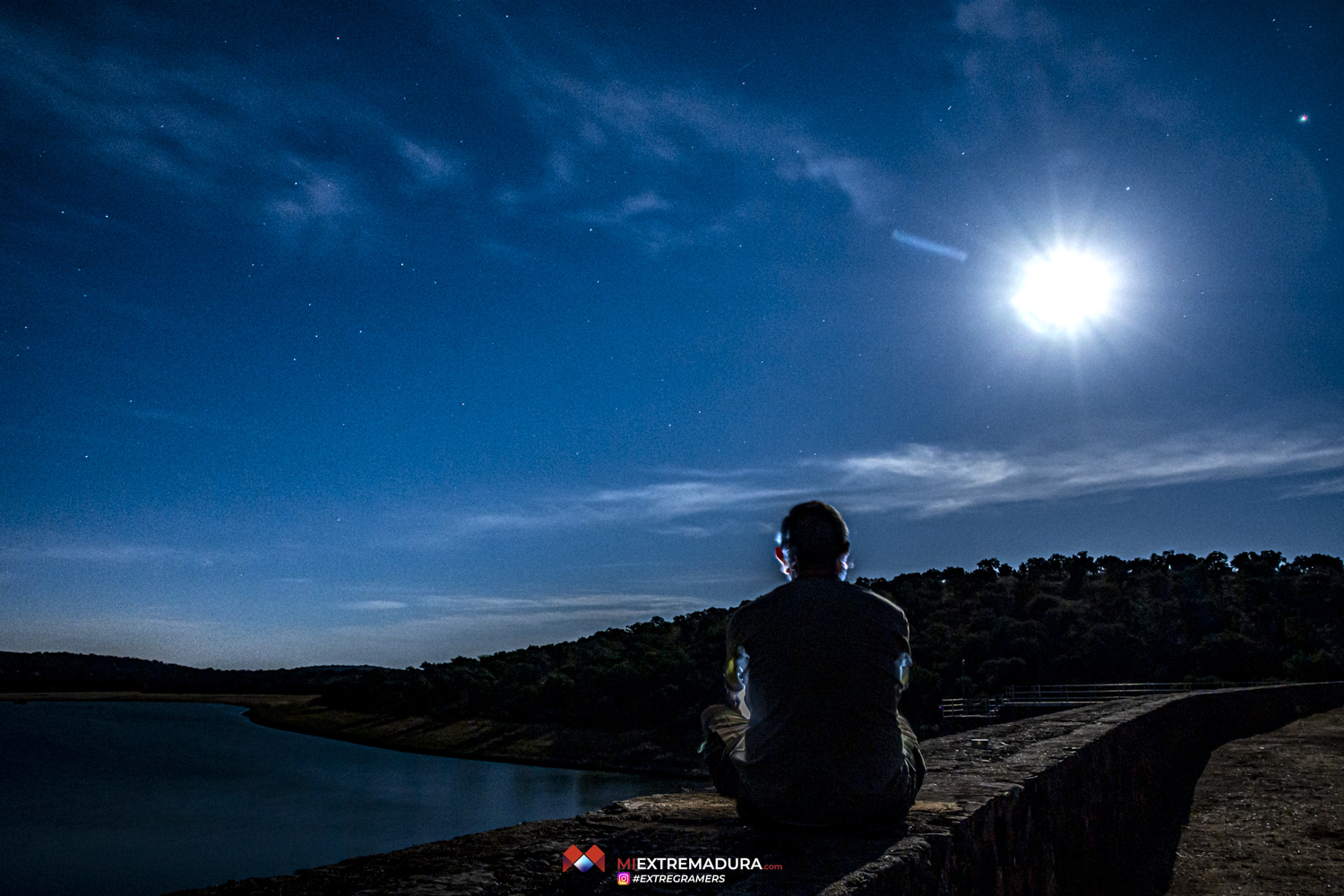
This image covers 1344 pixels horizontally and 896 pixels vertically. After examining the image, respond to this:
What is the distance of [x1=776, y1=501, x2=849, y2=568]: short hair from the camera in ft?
7.16

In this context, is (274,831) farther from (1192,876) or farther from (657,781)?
(1192,876)

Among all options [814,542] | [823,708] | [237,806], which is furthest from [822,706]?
[237,806]

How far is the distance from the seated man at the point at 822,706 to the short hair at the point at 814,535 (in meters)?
0.08

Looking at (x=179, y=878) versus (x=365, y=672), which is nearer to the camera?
(x=179, y=878)

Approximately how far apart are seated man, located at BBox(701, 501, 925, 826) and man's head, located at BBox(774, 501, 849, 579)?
6cm

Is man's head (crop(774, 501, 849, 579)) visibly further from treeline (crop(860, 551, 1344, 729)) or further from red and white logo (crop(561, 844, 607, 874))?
treeline (crop(860, 551, 1344, 729))

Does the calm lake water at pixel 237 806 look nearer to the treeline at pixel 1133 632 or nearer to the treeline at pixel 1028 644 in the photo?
the treeline at pixel 1028 644

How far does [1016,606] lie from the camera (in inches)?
2215

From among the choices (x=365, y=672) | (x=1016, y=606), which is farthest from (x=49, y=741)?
(x=1016, y=606)

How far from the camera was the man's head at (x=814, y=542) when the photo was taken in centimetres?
218

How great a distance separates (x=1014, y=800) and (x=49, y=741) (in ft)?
534

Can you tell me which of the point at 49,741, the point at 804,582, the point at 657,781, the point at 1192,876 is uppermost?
the point at 804,582

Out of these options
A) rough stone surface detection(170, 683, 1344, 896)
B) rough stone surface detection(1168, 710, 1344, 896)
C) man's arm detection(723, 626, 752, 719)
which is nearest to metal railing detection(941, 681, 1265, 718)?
rough stone surface detection(1168, 710, 1344, 896)

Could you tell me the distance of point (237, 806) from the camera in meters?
72.3
